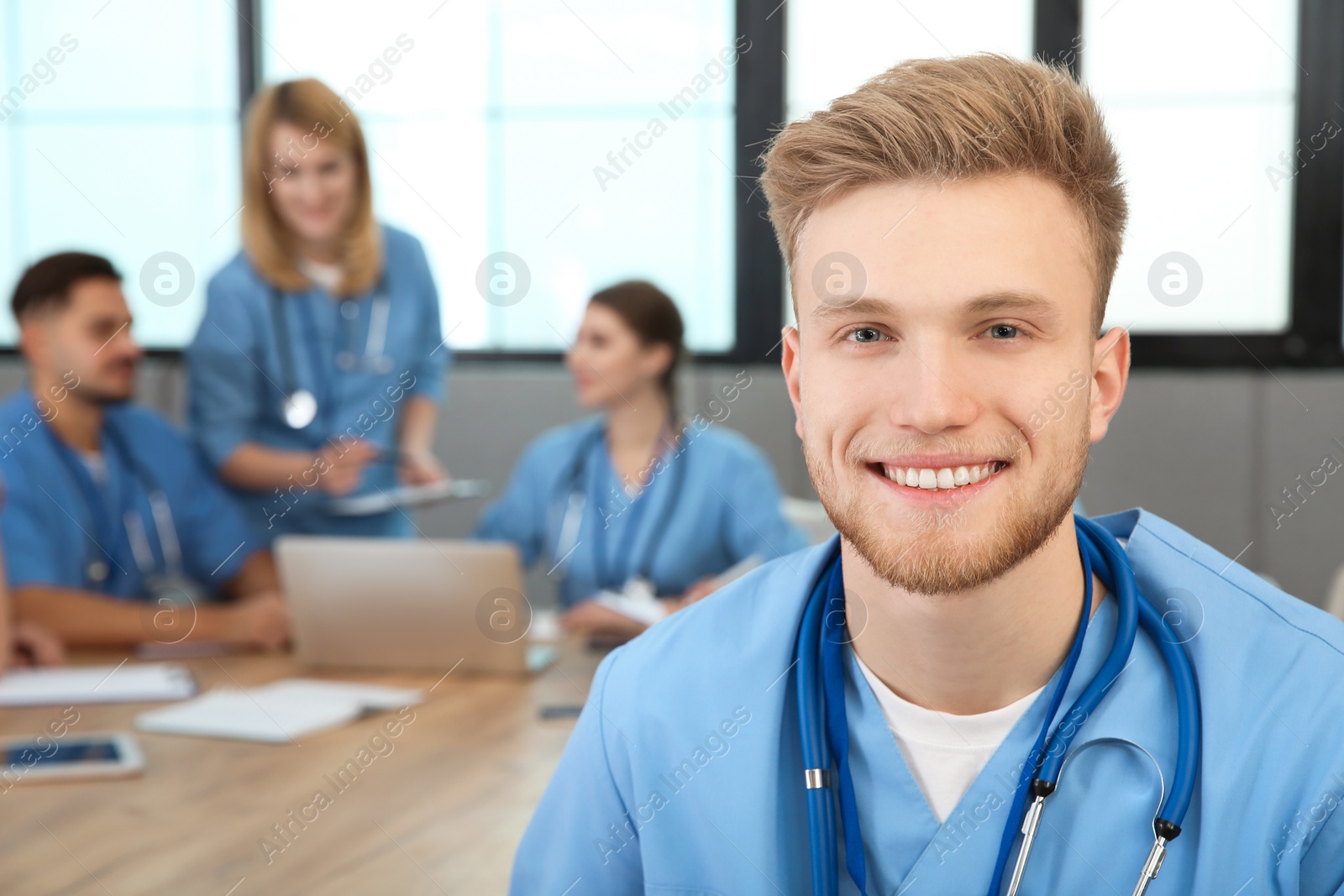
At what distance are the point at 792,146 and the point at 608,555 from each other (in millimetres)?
1871

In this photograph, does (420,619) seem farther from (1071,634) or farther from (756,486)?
(1071,634)

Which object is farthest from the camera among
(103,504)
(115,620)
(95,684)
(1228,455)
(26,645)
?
(1228,455)

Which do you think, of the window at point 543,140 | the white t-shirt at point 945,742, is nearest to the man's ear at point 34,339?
the window at point 543,140

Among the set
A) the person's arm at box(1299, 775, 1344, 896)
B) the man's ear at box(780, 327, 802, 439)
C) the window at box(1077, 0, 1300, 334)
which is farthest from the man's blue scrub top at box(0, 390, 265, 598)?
the window at box(1077, 0, 1300, 334)

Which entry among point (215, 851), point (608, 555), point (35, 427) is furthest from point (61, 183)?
point (215, 851)

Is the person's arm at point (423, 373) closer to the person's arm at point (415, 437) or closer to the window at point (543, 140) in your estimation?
the person's arm at point (415, 437)

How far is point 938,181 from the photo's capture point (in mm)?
1008

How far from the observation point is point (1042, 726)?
3.36 feet

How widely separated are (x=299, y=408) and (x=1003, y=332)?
7.63 feet

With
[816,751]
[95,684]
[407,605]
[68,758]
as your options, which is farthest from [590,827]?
[95,684]

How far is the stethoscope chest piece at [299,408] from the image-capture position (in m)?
2.96

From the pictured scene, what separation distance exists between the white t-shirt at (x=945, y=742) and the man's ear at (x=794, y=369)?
27 centimetres

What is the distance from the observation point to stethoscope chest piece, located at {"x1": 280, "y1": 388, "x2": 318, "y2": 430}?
9.72 ft

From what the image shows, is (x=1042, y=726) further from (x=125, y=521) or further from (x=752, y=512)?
(x=125, y=521)
